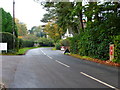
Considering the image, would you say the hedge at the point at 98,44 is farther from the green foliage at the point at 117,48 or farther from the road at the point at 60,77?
the road at the point at 60,77

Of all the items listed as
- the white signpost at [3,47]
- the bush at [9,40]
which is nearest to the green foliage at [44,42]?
the bush at [9,40]

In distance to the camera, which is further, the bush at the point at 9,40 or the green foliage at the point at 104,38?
the bush at the point at 9,40

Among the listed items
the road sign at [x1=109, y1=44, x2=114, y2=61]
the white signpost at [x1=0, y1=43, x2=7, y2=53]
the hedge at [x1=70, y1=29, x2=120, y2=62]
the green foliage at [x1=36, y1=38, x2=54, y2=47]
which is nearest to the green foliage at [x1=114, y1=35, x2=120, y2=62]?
the hedge at [x1=70, y1=29, x2=120, y2=62]

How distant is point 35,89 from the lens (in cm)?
590

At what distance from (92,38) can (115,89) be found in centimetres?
1160

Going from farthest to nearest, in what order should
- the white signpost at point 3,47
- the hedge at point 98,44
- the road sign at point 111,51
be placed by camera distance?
the white signpost at point 3,47 < the road sign at point 111,51 < the hedge at point 98,44

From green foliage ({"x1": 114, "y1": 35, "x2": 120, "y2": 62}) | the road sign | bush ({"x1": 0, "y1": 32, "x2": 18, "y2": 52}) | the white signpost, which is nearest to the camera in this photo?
green foliage ({"x1": 114, "y1": 35, "x2": 120, "y2": 62})

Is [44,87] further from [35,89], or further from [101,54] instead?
[101,54]

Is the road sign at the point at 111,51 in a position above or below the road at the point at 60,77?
above

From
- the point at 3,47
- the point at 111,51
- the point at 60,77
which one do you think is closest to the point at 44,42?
the point at 3,47

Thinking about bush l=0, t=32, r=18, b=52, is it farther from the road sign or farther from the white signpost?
the road sign

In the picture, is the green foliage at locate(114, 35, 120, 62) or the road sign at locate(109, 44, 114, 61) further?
the road sign at locate(109, 44, 114, 61)

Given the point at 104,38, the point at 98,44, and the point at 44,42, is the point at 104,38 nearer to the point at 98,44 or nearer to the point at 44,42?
the point at 98,44

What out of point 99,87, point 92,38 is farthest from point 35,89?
point 92,38
